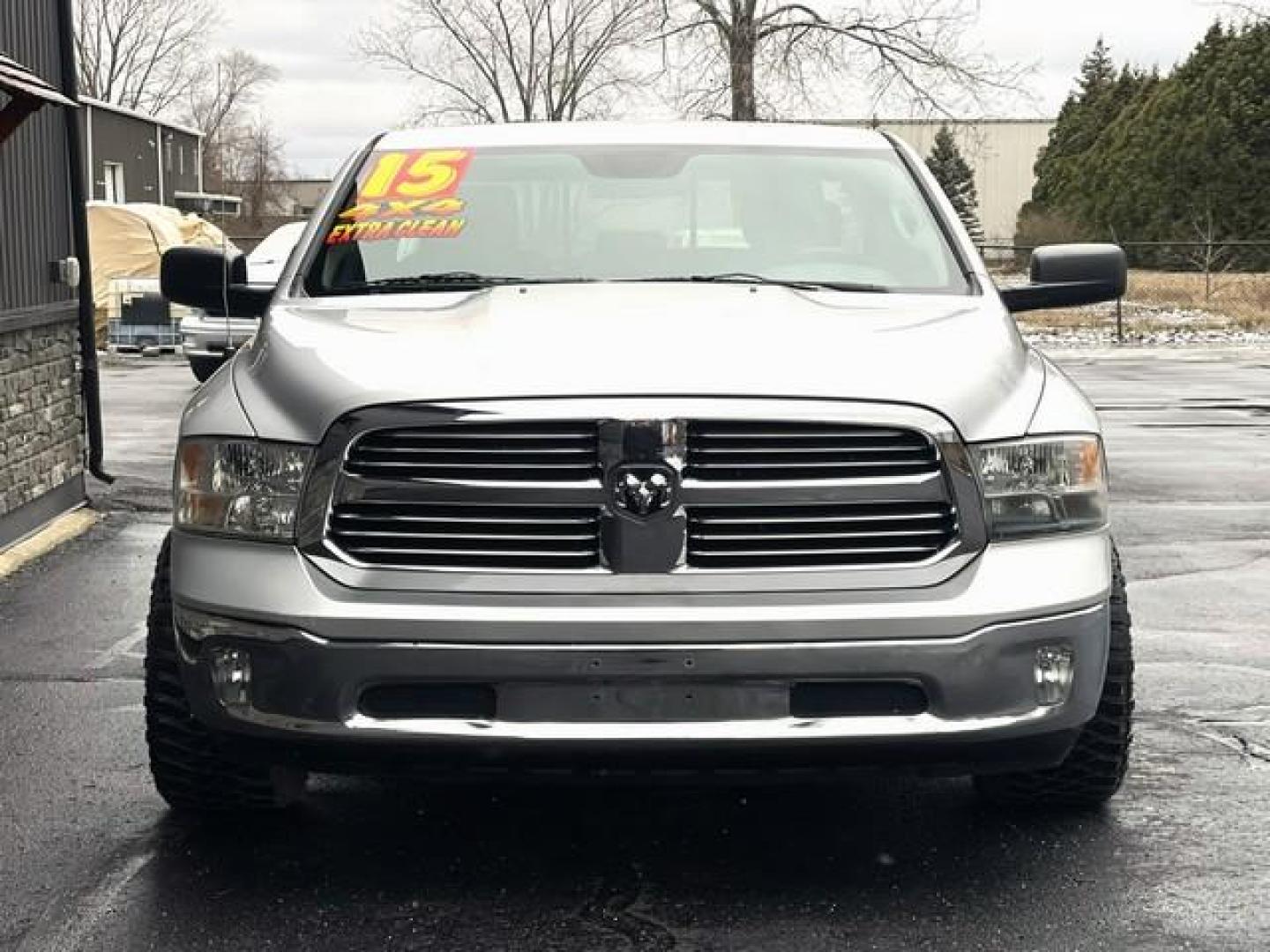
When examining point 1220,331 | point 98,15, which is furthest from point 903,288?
point 98,15

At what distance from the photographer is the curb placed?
8555 mm

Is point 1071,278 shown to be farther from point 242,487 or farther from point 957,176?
point 957,176

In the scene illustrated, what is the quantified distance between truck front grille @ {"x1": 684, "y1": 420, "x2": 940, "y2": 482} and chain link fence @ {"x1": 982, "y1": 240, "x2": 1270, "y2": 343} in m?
21.6

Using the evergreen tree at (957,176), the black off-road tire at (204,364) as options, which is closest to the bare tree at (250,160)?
the evergreen tree at (957,176)

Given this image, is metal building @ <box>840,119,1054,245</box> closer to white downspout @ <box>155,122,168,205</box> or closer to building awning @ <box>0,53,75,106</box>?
white downspout @ <box>155,122,168,205</box>

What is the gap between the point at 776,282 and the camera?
491cm

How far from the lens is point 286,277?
5.02 metres

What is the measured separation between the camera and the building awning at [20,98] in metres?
8.30

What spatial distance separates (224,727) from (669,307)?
1425 millimetres

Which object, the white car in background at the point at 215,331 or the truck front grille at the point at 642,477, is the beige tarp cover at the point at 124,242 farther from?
the truck front grille at the point at 642,477

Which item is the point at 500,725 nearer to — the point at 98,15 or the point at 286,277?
the point at 286,277

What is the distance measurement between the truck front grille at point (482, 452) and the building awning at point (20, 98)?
204 inches

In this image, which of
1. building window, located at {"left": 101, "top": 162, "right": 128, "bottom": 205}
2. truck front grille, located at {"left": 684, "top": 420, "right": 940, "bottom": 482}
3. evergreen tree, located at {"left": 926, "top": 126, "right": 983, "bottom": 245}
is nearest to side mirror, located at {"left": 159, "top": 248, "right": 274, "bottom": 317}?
truck front grille, located at {"left": 684, "top": 420, "right": 940, "bottom": 482}

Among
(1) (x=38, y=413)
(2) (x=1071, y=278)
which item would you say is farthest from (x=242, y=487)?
(1) (x=38, y=413)
